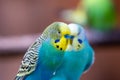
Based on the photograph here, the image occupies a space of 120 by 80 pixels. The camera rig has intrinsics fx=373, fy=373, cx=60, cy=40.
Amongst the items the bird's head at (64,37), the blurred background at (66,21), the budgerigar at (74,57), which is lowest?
the blurred background at (66,21)

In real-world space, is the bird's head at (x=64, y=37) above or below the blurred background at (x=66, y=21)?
above

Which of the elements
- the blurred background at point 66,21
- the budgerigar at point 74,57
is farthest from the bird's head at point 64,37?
the blurred background at point 66,21

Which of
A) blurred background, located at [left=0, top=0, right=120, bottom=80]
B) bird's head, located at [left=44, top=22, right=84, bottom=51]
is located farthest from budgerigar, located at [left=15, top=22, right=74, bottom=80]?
blurred background, located at [left=0, top=0, right=120, bottom=80]

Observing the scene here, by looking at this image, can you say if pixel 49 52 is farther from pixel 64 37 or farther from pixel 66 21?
pixel 66 21

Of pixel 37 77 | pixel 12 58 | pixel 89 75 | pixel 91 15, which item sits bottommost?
pixel 89 75

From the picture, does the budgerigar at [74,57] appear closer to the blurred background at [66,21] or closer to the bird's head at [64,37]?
the bird's head at [64,37]

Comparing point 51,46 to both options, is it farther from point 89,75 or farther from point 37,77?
point 89,75

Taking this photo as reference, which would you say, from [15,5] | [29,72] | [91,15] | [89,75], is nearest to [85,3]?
[91,15]
